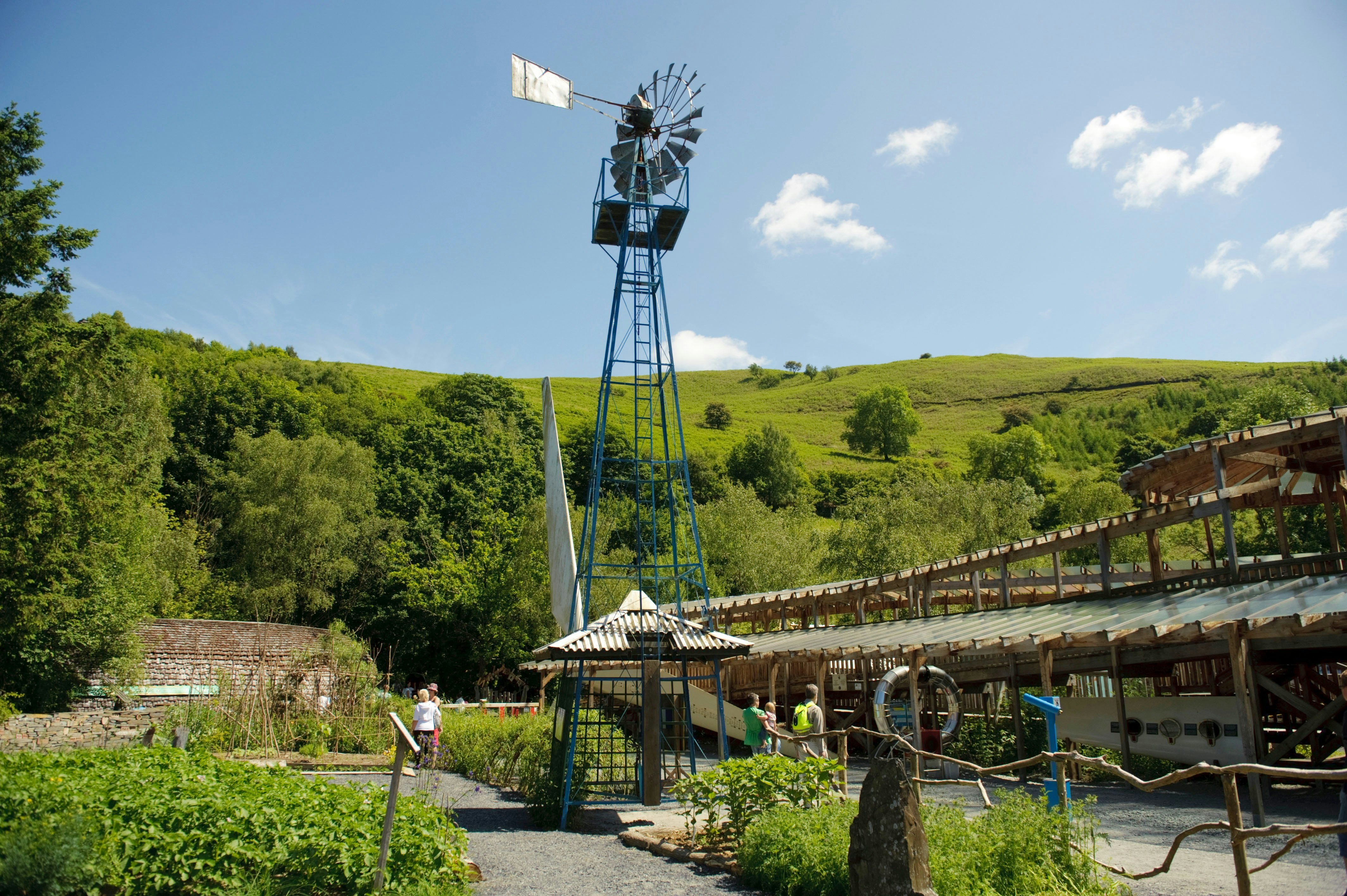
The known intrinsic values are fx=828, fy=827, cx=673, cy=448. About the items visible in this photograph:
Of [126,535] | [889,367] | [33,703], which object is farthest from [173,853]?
[889,367]

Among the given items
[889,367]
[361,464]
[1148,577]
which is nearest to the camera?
[1148,577]

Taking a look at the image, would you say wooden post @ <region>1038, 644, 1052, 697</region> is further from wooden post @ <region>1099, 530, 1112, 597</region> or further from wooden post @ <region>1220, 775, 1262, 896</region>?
wooden post @ <region>1220, 775, 1262, 896</region>

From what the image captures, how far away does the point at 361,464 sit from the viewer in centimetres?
4359

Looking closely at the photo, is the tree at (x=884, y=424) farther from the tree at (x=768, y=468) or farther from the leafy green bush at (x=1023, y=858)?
the leafy green bush at (x=1023, y=858)

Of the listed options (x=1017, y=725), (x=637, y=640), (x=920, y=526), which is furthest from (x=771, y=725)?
(x=920, y=526)

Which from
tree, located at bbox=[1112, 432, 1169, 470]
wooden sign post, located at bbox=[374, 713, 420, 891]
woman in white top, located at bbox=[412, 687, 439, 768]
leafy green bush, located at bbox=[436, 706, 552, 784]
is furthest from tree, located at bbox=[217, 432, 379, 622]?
tree, located at bbox=[1112, 432, 1169, 470]

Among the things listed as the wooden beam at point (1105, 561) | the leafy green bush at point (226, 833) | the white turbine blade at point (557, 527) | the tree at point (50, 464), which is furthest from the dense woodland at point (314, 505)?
the wooden beam at point (1105, 561)

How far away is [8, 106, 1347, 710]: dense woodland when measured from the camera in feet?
65.1

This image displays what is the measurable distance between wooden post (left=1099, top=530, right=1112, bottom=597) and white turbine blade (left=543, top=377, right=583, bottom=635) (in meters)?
10.5

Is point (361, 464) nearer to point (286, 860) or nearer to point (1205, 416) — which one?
point (286, 860)

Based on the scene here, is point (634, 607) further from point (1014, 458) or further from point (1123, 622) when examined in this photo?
point (1014, 458)

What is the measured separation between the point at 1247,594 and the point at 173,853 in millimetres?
14255

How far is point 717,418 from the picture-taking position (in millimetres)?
99312

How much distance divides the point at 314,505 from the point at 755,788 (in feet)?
113
